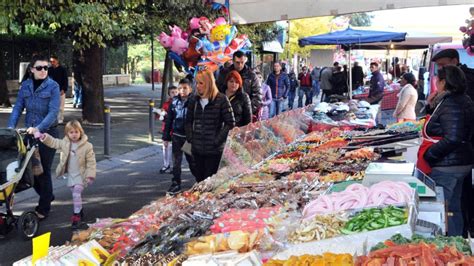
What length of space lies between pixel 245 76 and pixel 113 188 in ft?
9.58

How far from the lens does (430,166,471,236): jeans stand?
21.3 feet

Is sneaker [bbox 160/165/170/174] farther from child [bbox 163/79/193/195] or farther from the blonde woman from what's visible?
the blonde woman

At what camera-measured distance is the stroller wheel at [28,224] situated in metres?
7.70

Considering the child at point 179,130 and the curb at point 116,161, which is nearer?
the curb at point 116,161

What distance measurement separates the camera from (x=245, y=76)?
10.7 m

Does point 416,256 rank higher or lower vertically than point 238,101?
lower

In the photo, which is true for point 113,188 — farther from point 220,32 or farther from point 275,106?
point 275,106

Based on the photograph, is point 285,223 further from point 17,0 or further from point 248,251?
point 17,0

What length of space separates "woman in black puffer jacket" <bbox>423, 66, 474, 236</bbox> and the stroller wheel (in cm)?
456

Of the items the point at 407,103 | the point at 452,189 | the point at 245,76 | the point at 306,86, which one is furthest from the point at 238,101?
the point at 306,86

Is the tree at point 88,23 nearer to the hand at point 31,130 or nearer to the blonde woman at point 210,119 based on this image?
the hand at point 31,130

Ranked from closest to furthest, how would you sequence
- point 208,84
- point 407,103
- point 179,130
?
point 208,84 < point 179,130 < point 407,103

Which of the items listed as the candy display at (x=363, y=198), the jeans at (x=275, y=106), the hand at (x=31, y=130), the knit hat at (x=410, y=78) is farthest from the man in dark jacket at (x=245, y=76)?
the jeans at (x=275, y=106)

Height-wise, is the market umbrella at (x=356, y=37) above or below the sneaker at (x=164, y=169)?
above
